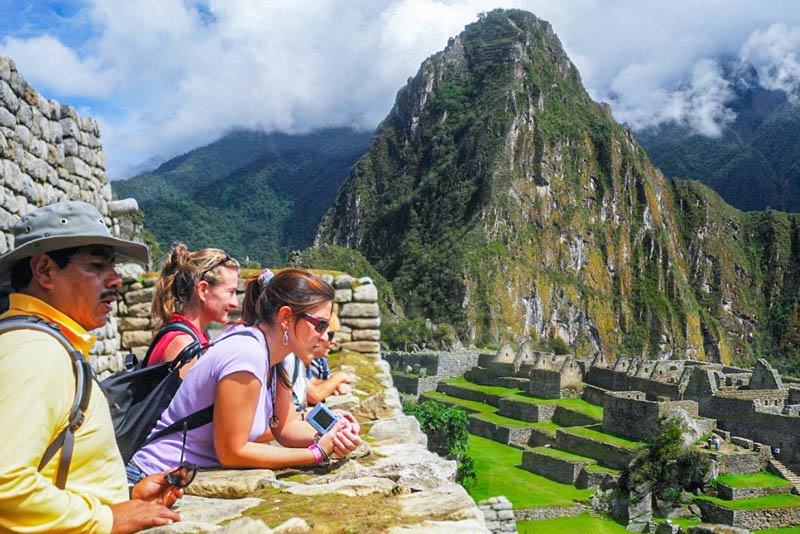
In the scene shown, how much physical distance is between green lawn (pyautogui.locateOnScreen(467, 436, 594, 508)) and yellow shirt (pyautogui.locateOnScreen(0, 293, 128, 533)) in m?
18.6

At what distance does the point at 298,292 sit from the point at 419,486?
88 centimetres

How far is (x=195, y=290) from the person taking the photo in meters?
3.68

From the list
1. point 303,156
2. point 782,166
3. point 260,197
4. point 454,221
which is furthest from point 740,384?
point 782,166

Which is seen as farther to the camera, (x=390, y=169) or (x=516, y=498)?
(x=390, y=169)

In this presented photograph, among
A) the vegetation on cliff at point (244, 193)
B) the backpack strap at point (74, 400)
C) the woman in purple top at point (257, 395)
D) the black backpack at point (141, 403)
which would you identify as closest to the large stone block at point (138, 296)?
the woman in purple top at point (257, 395)

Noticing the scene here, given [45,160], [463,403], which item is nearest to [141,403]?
[45,160]

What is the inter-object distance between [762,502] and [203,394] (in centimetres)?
2028

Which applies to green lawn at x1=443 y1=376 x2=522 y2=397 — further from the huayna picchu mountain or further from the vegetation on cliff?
the huayna picchu mountain

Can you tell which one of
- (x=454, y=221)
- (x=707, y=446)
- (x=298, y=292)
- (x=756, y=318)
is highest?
(x=454, y=221)

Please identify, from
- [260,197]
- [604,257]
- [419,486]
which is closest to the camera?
[419,486]

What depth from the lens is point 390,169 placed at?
127 metres

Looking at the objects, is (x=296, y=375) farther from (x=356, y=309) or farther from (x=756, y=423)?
(x=756, y=423)

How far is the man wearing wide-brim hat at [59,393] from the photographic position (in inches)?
65.7

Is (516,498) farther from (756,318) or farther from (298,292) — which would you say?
(756,318)
